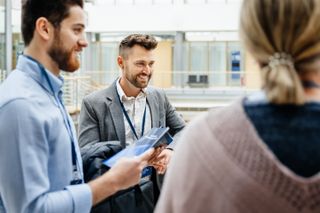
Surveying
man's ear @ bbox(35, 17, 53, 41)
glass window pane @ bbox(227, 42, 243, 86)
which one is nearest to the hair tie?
man's ear @ bbox(35, 17, 53, 41)

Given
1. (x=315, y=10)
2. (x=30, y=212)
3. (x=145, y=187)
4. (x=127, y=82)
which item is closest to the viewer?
(x=315, y=10)

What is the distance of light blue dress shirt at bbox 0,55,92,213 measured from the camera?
162 cm

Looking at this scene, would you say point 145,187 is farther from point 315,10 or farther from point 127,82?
point 315,10

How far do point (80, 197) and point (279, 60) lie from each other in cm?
98

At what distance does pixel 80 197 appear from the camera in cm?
171

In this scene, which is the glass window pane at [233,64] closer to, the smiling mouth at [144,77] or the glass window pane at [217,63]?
the glass window pane at [217,63]

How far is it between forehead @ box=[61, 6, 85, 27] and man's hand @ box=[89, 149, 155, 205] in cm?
56

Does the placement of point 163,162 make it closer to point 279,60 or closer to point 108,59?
point 279,60

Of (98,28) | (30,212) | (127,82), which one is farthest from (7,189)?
(98,28)

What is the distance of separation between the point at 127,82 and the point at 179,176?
2332 mm

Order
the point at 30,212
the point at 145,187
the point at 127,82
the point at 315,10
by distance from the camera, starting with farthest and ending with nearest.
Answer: the point at 127,82
the point at 145,187
the point at 30,212
the point at 315,10

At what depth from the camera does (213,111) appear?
3.52 feet

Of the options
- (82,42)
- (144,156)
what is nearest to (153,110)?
(144,156)

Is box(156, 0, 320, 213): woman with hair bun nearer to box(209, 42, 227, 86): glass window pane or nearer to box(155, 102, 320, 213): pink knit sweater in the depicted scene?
box(155, 102, 320, 213): pink knit sweater
